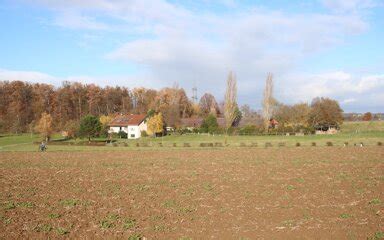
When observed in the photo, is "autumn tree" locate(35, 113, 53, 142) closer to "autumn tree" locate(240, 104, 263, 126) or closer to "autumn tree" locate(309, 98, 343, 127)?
"autumn tree" locate(240, 104, 263, 126)

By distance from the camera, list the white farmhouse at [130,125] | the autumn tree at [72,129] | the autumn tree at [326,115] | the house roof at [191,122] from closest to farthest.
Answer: the autumn tree at [72,129]
the white farmhouse at [130,125]
the autumn tree at [326,115]
the house roof at [191,122]

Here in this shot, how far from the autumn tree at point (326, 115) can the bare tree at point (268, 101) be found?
15291 millimetres

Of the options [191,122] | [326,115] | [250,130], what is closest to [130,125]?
[191,122]

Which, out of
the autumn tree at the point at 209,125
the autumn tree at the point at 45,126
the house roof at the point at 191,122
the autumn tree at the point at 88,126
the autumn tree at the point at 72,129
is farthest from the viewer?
the house roof at the point at 191,122

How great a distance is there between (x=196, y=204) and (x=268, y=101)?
68464 millimetres

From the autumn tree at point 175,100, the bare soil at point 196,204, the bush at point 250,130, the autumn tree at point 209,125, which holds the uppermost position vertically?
the autumn tree at point 175,100

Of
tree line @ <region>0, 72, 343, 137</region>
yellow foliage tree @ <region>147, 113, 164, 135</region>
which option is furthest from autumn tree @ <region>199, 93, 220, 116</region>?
yellow foliage tree @ <region>147, 113, 164, 135</region>

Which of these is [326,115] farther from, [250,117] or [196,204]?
[196,204]

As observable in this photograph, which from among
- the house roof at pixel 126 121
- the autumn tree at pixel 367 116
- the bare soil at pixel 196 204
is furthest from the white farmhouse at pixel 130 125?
the autumn tree at pixel 367 116

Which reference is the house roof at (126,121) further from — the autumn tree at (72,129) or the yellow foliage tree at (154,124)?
the autumn tree at (72,129)

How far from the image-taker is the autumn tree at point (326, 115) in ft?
307

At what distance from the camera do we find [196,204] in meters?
15.7

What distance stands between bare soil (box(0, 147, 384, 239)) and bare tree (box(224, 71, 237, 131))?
45.0 metres

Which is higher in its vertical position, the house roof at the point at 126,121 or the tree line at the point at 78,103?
the tree line at the point at 78,103
